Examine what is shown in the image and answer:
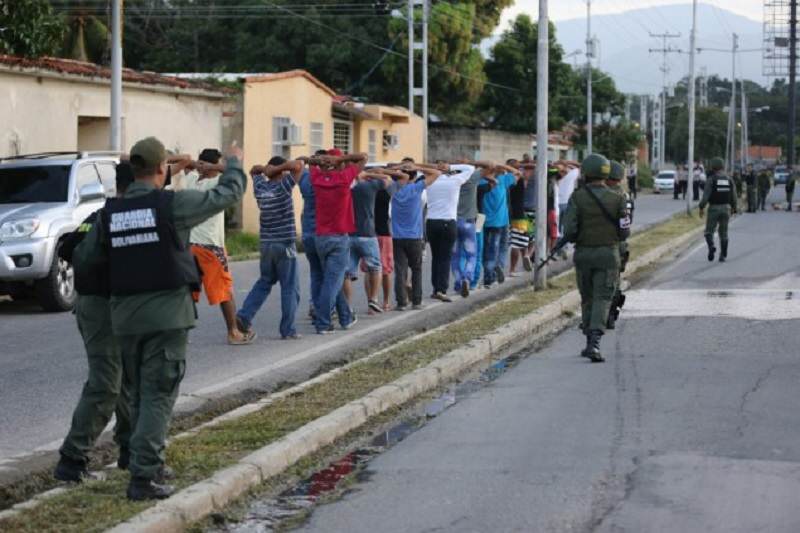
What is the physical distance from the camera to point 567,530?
6.87 m

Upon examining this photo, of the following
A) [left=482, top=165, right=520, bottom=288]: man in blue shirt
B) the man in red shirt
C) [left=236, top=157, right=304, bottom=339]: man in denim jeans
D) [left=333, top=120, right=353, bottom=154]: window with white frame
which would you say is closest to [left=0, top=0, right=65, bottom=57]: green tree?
the man in red shirt

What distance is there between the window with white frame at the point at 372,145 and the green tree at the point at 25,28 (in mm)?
28112

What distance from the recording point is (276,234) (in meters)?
14.2

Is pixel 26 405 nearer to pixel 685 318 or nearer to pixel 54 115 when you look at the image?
pixel 685 318

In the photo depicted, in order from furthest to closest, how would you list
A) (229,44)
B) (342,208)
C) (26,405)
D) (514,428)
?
(229,44), (342,208), (26,405), (514,428)

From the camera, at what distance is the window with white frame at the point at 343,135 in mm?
42656

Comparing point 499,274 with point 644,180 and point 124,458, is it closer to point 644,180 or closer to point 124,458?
point 124,458

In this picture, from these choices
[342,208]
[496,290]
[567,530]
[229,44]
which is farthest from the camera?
[229,44]

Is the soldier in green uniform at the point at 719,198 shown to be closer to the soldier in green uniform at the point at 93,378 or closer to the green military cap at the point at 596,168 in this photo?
the green military cap at the point at 596,168

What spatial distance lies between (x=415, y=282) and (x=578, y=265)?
4.66 m

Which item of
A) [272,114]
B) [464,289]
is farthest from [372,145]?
[464,289]

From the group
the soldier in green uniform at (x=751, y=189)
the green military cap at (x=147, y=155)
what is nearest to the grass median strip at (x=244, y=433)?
the green military cap at (x=147, y=155)

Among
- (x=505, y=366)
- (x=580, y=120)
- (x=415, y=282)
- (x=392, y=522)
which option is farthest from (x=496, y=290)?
(x=580, y=120)

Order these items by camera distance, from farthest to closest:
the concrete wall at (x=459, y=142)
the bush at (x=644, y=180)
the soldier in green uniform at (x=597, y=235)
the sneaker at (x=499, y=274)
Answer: the bush at (x=644, y=180) → the concrete wall at (x=459, y=142) → the sneaker at (x=499, y=274) → the soldier in green uniform at (x=597, y=235)
